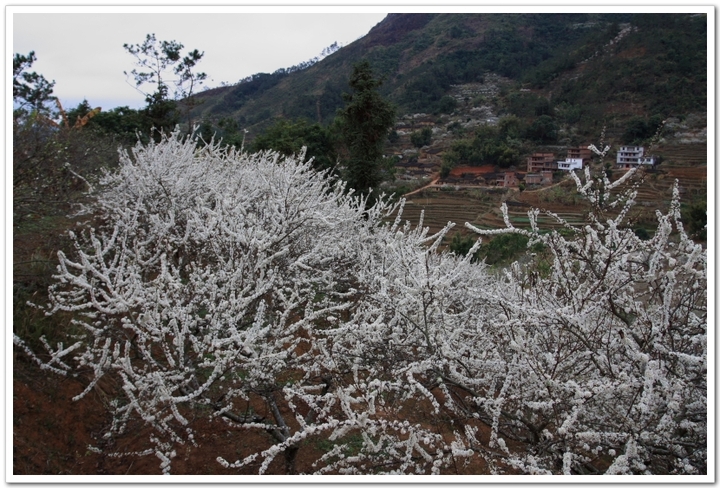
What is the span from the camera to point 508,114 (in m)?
37.7

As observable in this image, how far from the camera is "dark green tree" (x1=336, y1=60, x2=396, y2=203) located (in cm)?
1409

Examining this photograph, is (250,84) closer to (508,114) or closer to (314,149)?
(508,114)

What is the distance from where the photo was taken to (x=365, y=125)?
1424 cm

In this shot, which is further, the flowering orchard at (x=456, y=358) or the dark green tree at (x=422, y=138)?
the dark green tree at (x=422, y=138)

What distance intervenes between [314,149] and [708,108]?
53.6ft

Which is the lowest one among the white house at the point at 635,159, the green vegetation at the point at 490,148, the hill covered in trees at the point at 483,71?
the white house at the point at 635,159

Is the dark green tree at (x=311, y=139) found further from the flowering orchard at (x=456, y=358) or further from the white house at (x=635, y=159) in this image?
the flowering orchard at (x=456, y=358)

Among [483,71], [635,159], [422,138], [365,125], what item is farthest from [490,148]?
[635,159]

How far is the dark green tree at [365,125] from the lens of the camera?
14.1 metres

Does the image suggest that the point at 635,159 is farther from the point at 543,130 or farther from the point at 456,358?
the point at 543,130

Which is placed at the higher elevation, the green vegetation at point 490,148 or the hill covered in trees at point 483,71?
the hill covered in trees at point 483,71

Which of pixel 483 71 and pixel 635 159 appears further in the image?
pixel 483 71

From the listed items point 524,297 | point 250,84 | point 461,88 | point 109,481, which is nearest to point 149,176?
point 109,481

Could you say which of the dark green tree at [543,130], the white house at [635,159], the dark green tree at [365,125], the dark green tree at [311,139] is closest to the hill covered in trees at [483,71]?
the dark green tree at [543,130]
